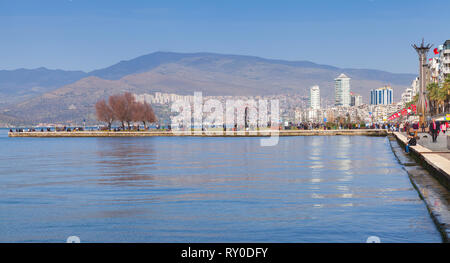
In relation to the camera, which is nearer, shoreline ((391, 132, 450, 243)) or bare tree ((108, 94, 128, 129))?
shoreline ((391, 132, 450, 243))

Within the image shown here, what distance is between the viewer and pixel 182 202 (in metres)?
20.4

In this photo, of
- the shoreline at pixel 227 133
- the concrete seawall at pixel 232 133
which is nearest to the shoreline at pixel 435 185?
the shoreline at pixel 227 133

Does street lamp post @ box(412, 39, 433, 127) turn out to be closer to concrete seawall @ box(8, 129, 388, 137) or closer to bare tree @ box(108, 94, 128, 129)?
concrete seawall @ box(8, 129, 388, 137)

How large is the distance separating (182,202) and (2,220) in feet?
18.1

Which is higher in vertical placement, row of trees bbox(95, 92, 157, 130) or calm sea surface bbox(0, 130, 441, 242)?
row of trees bbox(95, 92, 157, 130)

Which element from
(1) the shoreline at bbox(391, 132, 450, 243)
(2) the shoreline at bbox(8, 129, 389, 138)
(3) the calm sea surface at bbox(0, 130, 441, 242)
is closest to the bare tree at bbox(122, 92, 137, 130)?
(2) the shoreline at bbox(8, 129, 389, 138)

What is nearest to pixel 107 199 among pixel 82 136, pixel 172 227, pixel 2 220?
pixel 2 220

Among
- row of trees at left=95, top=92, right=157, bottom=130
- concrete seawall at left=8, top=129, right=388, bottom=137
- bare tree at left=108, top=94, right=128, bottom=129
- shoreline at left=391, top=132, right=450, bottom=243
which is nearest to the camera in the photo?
shoreline at left=391, top=132, right=450, bottom=243

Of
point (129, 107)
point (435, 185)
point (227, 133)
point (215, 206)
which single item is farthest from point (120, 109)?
point (215, 206)

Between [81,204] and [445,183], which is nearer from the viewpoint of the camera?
[81,204]

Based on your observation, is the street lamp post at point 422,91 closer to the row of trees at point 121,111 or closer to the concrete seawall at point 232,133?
the concrete seawall at point 232,133

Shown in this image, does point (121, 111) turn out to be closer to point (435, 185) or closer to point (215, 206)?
point (435, 185)

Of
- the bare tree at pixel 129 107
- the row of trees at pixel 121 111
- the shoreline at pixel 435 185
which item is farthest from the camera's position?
the bare tree at pixel 129 107
